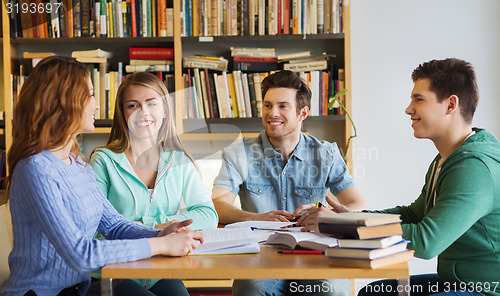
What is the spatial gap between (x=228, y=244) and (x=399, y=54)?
96.7 inches

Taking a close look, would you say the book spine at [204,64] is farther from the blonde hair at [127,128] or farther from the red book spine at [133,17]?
the blonde hair at [127,128]

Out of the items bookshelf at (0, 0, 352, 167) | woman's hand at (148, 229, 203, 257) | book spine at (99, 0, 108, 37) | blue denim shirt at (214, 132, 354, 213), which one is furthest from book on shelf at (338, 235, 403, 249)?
book spine at (99, 0, 108, 37)

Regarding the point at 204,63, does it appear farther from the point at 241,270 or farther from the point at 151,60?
the point at 241,270

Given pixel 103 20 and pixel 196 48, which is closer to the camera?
pixel 103 20

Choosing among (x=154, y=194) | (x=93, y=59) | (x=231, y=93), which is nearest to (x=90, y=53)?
(x=93, y=59)

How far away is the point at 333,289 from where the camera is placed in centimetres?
173

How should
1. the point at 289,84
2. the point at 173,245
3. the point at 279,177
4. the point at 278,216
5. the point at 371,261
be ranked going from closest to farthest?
1. the point at 371,261
2. the point at 173,245
3. the point at 278,216
4. the point at 279,177
5. the point at 289,84

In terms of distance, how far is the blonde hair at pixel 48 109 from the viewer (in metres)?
1.29

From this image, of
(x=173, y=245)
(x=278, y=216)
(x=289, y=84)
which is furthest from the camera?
(x=289, y=84)

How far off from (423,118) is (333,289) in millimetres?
618

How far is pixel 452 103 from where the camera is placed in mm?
1598

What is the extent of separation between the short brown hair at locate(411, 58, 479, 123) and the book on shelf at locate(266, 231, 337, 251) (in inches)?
23.3

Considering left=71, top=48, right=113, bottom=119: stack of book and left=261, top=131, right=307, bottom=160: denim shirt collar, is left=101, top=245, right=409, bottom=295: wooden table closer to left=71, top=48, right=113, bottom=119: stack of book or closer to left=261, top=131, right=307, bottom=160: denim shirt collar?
left=261, top=131, right=307, bottom=160: denim shirt collar

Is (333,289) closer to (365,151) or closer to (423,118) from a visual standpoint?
(423,118)
